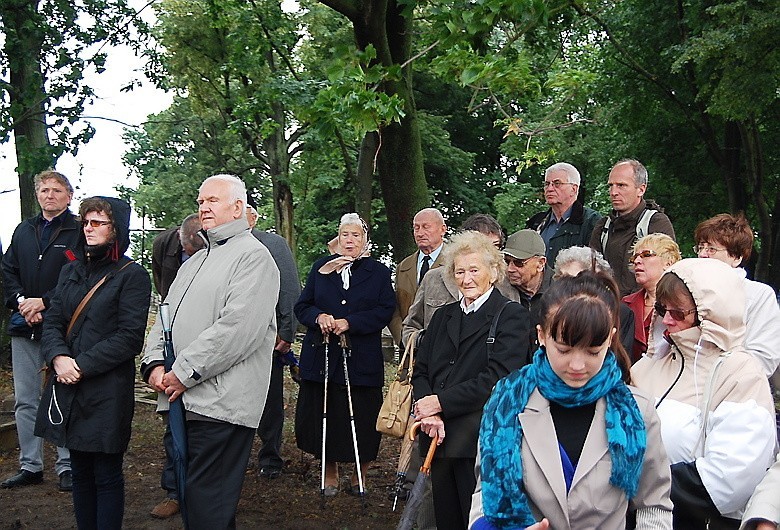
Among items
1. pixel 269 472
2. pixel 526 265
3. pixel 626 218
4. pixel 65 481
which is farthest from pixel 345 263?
pixel 65 481

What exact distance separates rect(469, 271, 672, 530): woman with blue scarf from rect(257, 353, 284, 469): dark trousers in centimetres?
460

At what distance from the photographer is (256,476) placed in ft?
23.7

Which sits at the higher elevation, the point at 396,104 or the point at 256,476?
the point at 396,104

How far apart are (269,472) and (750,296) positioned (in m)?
4.24

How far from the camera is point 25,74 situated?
9.44 metres

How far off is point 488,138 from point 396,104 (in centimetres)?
2305

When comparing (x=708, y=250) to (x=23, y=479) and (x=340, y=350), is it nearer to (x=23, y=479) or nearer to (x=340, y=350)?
(x=340, y=350)

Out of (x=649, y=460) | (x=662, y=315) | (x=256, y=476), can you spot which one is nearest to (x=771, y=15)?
(x=256, y=476)

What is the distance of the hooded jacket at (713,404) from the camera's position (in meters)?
3.02

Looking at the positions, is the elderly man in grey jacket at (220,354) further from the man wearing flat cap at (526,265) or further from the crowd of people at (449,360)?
the man wearing flat cap at (526,265)

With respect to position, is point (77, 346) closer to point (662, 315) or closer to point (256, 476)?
point (256, 476)

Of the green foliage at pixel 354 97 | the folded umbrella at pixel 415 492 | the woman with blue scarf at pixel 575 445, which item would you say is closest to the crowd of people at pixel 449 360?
the woman with blue scarf at pixel 575 445

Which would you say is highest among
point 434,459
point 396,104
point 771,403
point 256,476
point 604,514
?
point 396,104

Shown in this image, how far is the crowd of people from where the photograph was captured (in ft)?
8.59
